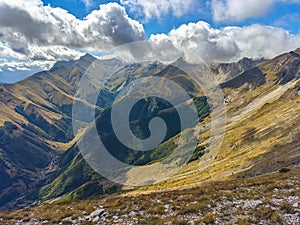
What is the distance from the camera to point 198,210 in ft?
85.8

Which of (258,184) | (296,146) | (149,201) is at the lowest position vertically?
(296,146)

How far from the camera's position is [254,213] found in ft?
78.5

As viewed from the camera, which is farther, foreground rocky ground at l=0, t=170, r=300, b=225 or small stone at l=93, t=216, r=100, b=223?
small stone at l=93, t=216, r=100, b=223

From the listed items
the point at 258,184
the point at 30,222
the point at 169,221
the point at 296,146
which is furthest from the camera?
the point at 296,146

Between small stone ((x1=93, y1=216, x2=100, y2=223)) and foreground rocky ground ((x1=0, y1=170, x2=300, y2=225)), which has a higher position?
small stone ((x1=93, y1=216, x2=100, y2=223))

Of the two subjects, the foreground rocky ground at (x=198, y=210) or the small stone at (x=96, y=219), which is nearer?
the foreground rocky ground at (x=198, y=210)

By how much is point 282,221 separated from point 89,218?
688 inches

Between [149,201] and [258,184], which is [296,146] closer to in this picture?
[258,184]

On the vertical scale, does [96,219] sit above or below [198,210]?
above

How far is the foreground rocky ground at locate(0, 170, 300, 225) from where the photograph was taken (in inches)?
918

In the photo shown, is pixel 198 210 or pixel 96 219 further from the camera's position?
pixel 96 219

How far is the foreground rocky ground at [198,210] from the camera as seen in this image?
2331 centimetres

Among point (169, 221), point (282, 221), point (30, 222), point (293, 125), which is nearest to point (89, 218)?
point (30, 222)

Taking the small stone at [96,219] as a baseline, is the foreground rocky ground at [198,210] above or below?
below
